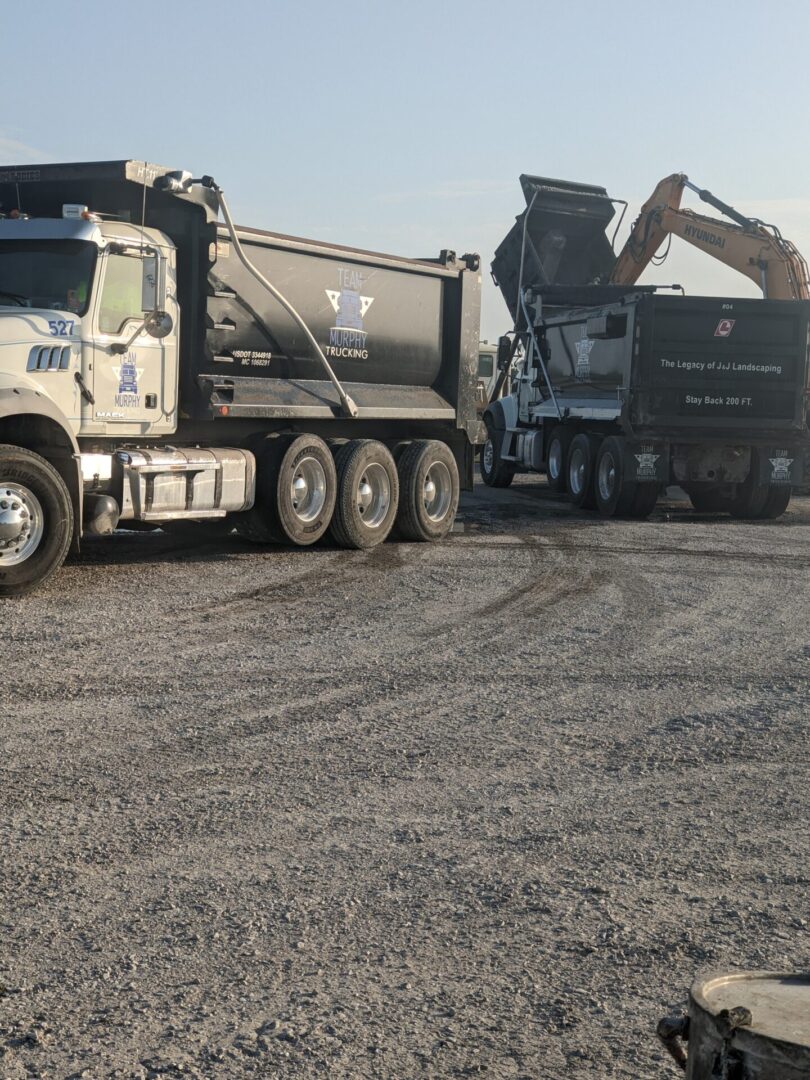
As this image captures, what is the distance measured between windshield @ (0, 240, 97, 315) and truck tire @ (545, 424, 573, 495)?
456 inches

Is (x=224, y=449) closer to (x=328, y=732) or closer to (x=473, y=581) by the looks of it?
(x=473, y=581)

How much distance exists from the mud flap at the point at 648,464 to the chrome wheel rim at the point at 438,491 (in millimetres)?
3930

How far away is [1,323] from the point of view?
10609 millimetres

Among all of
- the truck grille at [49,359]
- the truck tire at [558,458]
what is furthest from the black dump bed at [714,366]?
the truck grille at [49,359]

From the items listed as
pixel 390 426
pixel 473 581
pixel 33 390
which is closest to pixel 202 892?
pixel 33 390

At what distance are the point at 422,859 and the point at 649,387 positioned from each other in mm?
14795

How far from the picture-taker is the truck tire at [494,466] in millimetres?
24641

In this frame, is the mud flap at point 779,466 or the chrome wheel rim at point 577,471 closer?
the mud flap at point 779,466

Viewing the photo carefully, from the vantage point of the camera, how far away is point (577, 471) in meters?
21.0

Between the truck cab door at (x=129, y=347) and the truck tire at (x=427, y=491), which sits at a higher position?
the truck cab door at (x=129, y=347)

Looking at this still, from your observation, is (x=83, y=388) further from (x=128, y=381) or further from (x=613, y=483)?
(x=613, y=483)

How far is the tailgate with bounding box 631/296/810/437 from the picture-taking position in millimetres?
18953

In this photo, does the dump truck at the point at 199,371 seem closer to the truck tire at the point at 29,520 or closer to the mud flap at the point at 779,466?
the truck tire at the point at 29,520

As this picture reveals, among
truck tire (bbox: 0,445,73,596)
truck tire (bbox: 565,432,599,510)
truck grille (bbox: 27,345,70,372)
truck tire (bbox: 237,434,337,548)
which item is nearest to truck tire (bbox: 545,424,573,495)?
truck tire (bbox: 565,432,599,510)
